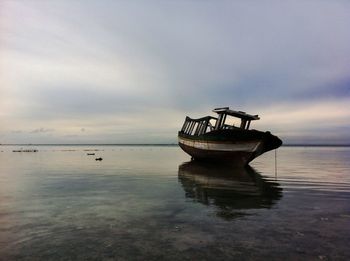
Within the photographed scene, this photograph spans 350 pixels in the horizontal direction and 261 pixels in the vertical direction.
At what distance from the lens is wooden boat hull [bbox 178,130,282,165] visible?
28.0 meters

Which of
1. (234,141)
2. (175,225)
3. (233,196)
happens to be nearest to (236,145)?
(234,141)

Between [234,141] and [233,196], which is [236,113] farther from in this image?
[233,196]

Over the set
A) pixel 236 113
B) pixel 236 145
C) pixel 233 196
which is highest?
pixel 236 113

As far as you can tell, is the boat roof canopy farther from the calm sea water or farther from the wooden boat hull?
the calm sea water

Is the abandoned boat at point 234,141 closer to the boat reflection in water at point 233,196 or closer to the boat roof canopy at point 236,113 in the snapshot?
the boat roof canopy at point 236,113

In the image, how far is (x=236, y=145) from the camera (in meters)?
28.6

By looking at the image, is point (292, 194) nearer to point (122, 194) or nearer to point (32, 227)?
point (122, 194)

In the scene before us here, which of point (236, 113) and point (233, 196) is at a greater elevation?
point (236, 113)

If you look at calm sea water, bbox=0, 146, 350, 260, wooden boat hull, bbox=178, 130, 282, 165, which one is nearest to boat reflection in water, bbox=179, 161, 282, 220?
calm sea water, bbox=0, 146, 350, 260

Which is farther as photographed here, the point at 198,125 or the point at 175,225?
the point at 198,125

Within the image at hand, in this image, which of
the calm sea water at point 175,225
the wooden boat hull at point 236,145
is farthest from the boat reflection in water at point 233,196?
the wooden boat hull at point 236,145

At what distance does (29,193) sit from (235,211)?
980 cm

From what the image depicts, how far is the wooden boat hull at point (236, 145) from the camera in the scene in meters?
28.0

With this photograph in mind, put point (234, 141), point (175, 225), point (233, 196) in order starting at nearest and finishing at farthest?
point (175, 225) → point (233, 196) → point (234, 141)
